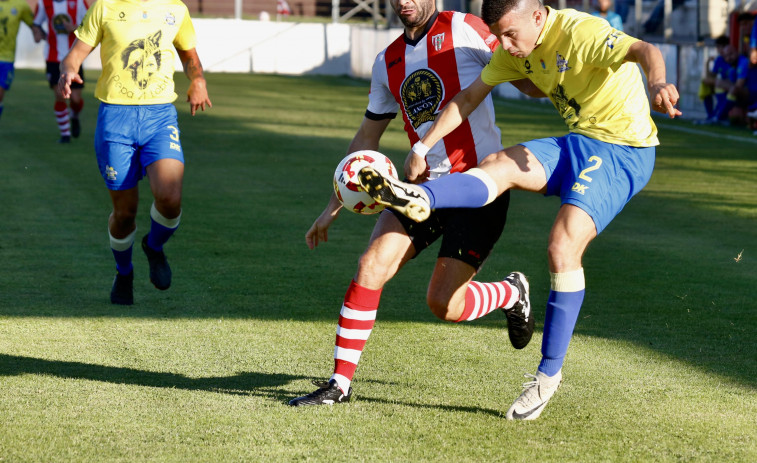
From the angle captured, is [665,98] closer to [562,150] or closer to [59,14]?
[562,150]

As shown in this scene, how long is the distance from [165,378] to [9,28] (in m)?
10.2

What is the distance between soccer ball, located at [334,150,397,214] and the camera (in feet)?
14.4

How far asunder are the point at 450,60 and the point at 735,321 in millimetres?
2490

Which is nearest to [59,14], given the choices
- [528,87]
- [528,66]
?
[528,87]

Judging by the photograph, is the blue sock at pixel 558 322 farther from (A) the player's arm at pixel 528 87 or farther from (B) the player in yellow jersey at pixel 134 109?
(B) the player in yellow jersey at pixel 134 109

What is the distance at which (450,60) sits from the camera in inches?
198

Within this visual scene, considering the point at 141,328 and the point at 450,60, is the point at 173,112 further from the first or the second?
the point at 450,60

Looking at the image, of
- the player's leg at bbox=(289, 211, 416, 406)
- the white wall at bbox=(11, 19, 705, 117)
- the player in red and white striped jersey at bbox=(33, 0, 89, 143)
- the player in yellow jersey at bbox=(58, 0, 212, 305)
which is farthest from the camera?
the white wall at bbox=(11, 19, 705, 117)

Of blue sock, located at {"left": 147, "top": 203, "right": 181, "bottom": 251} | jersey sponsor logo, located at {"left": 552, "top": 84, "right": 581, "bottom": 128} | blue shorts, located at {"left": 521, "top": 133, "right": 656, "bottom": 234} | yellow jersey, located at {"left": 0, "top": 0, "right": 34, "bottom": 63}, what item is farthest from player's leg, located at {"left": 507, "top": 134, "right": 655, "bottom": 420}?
yellow jersey, located at {"left": 0, "top": 0, "right": 34, "bottom": 63}

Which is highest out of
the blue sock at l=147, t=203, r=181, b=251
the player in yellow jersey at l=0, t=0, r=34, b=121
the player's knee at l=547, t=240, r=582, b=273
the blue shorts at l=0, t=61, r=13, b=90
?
the player's knee at l=547, t=240, r=582, b=273

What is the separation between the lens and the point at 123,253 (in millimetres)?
6723

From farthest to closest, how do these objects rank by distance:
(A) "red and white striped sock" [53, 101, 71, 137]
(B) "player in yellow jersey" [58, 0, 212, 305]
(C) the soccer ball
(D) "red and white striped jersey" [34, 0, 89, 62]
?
(D) "red and white striped jersey" [34, 0, 89, 62] → (A) "red and white striped sock" [53, 101, 71, 137] → (B) "player in yellow jersey" [58, 0, 212, 305] → (C) the soccer ball

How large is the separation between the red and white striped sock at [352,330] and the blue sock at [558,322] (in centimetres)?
76

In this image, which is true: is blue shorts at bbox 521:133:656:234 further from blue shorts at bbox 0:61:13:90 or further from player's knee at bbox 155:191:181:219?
blue shorts at bbox 0:61:13:90
